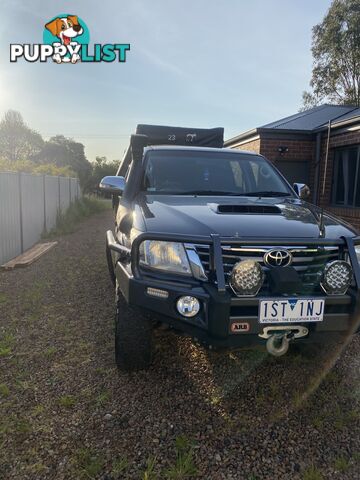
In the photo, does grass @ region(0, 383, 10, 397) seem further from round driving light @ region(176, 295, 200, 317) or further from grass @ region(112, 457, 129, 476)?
round driving light @ region(176, 295, 200, 317)

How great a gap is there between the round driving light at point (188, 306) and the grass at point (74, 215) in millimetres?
8835

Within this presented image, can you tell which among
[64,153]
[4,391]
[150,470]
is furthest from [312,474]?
Result: [64,153]

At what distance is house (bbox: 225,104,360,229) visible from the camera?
8398 mm

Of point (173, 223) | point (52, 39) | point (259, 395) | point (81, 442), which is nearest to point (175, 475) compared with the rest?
point (81, 442)

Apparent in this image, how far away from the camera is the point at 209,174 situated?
3641mm

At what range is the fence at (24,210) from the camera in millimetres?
7043

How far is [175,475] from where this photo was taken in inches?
74.4

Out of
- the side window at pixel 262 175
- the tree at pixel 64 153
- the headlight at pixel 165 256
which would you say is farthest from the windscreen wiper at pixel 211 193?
the tree at pixel 64 153

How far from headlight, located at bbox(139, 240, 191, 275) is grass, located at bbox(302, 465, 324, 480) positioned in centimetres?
119

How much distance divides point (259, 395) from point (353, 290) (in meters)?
0.97

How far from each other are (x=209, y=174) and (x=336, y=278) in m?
1.74

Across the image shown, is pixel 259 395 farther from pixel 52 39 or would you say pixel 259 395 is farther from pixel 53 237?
pixel 52 39

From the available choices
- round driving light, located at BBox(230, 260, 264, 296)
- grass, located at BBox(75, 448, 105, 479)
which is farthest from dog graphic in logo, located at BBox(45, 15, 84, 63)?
grass, located at BBox(75, 448, 105, 479)

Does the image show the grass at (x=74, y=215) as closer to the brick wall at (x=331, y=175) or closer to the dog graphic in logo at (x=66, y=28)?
the dog graphic in logo at (x=66, y=28)
